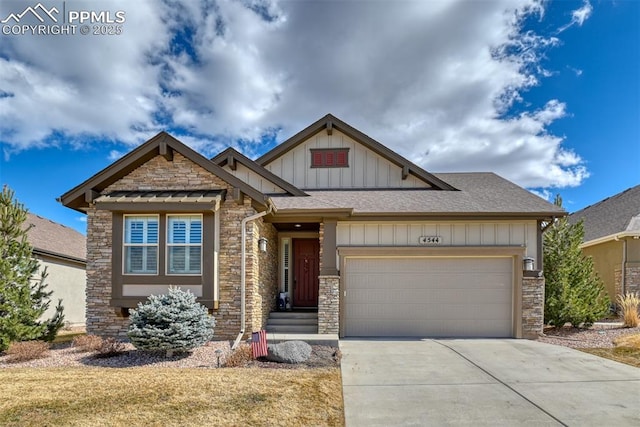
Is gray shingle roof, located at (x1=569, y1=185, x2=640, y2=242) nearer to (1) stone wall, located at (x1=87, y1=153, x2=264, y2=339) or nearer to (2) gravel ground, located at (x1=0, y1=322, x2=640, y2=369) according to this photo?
(2) gravel ground, located at (x1=0, y1=322, x2=640, y2=369)

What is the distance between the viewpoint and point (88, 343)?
825 cm

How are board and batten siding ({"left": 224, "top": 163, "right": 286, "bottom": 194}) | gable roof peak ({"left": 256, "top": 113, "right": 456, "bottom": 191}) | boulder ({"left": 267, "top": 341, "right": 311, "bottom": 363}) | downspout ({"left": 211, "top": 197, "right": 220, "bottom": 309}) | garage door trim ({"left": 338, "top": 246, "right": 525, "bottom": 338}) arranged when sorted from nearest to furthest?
boulder ({"left": 267, "top": 341, "right": 311, "bottom": 363}) → downspout ({"left": 211, "top": 197, "right": 220, "bottom": 309}) → garage door trim ({"left": 338, "top": 246, "right": 525, "bottom": 338}) → board and batten siding ({"left": 224, "top": 163, "right": 286, "bottom": 194}) → gable roof peak ({"left": 256, "top": 113, "right": 456, "bottom": 191})

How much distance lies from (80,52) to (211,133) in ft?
19.2

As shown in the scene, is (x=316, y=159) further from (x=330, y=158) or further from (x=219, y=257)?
(x=219, y=257)

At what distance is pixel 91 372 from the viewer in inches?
259

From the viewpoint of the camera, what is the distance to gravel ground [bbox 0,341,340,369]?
714 centimetres

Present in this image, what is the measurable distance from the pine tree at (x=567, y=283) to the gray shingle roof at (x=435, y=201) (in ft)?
4.55

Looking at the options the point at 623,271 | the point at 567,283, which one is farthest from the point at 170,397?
the point at 623,271

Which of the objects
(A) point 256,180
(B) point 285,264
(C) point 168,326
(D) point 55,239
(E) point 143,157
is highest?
(E) point 143,157

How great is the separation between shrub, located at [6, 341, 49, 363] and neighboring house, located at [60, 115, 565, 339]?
164 cm

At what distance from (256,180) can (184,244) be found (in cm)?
309

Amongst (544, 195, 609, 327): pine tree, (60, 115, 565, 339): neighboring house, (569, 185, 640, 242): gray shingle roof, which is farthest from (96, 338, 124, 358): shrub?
(569, 185, 640, 242): gray shingle roof

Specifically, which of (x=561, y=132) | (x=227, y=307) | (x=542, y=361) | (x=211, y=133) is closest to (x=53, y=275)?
(x=211, y=133)

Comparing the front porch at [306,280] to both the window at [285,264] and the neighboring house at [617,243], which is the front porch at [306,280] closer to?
the window at [285,264]
